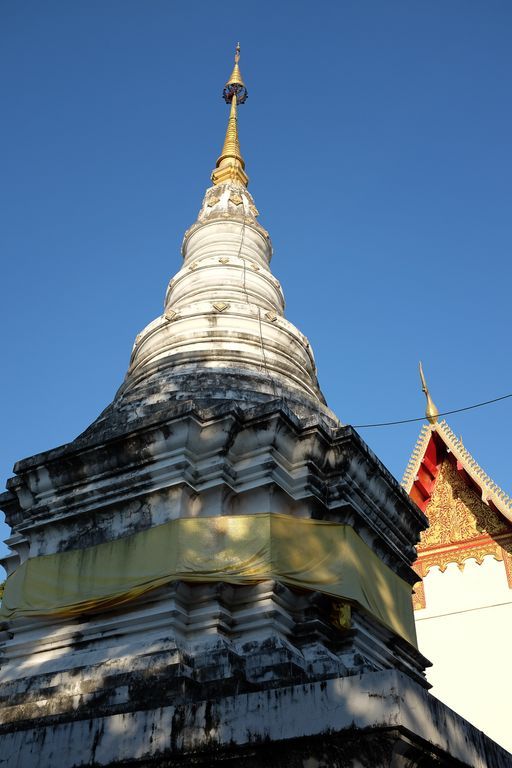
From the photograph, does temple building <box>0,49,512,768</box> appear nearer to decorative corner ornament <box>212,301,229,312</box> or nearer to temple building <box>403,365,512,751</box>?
decorative corner ornament <box>212,301,229,312</box>

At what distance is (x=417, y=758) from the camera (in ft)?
13.4

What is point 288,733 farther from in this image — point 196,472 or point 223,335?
point 223,335

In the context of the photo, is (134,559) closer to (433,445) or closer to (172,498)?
(172,498)

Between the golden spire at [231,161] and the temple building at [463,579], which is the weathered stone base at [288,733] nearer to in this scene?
the temple building at [463,579]

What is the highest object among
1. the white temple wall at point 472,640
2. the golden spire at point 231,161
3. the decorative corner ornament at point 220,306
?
the golden spire at point 231,161

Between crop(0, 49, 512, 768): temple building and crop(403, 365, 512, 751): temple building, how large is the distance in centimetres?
644

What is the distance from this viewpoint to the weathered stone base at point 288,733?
158 inches

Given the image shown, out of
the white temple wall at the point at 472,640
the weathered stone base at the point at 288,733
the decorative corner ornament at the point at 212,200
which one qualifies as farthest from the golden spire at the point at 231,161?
the weathered stone base at the point at 288,733

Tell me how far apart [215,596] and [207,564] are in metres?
0.24

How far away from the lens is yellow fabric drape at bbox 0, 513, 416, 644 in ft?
19.6

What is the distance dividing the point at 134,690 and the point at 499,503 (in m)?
10.6

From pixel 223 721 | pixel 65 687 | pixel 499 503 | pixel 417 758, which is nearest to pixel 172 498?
pixel 65 687

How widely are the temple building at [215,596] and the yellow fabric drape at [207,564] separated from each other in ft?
0.05

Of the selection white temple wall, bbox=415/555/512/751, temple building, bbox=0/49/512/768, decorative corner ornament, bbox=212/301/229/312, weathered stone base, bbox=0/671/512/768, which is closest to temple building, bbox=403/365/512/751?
white temple wall, bbox=415/555/512/751
